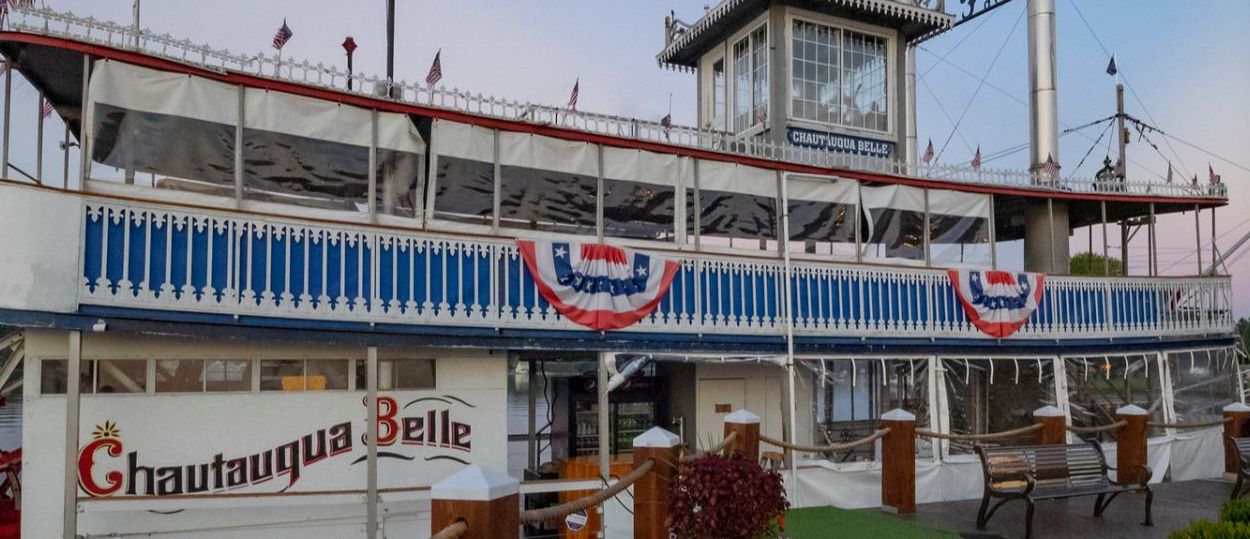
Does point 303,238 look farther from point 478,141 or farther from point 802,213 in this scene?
point 802,213

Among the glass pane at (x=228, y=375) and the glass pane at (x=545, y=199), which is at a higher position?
the glass pane at (x=545, y=199)

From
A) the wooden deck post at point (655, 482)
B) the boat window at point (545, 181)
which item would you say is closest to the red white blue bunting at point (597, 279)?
the boat window at point (545, 181)

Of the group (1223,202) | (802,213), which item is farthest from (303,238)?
(1223,202)

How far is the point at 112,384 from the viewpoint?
8.66 metres

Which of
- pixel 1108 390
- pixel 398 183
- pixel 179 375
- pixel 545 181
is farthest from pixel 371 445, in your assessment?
pixel 1108 390

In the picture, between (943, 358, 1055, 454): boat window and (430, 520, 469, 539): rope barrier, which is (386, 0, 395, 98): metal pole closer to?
(430, 520, 469, 539): rope barrier

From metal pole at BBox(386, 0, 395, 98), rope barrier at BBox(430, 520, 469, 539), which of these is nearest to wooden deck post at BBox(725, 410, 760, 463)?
rope barrier at BBox(430, 520, 469, 539)

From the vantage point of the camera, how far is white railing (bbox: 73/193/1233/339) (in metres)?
8.16

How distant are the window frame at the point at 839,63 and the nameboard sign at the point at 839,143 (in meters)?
0.12

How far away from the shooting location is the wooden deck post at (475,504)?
3.97 metres

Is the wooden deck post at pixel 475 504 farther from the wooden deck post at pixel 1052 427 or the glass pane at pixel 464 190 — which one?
the wooden deck post at pixel 1052 427

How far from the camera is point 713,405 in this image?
1356 cm

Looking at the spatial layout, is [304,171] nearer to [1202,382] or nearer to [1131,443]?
[1131,443]

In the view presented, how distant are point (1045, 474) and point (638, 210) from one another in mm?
6696
